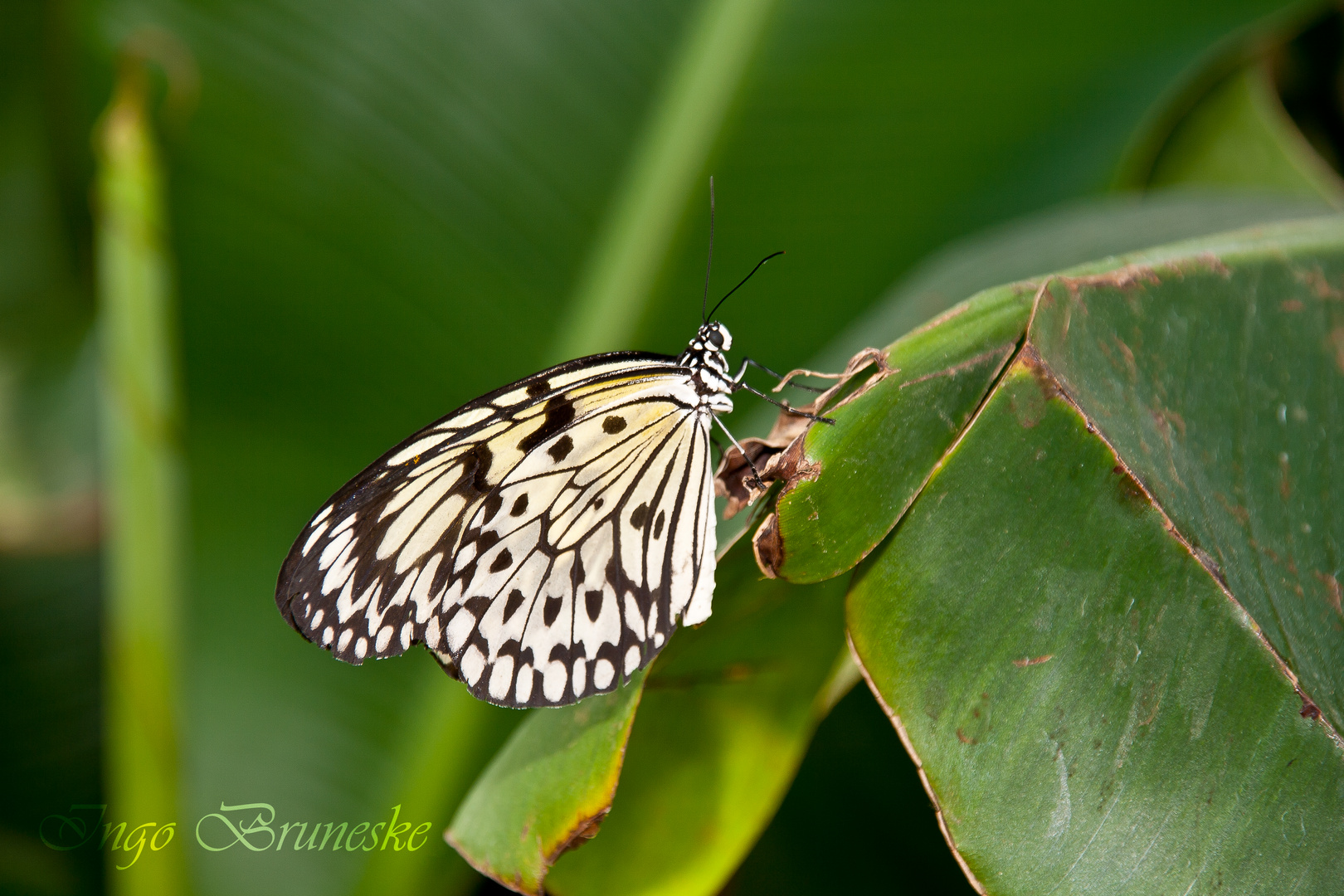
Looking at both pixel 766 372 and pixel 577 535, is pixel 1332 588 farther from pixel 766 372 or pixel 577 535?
pixel 577 535

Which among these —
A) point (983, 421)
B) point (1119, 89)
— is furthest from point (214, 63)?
point (1119, 89)

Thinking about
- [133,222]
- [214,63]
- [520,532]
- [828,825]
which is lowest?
[828,825]

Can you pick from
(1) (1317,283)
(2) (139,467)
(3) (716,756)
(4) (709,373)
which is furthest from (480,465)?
(1) (1317,283)

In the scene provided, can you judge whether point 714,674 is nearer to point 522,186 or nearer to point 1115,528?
point 1115,528

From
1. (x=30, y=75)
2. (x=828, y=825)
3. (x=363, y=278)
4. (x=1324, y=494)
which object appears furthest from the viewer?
(x=30, y=75)

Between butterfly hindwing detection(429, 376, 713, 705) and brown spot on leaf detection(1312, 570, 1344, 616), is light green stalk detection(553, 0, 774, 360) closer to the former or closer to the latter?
butterfly hindwing detection(429, 376, 713, 705)

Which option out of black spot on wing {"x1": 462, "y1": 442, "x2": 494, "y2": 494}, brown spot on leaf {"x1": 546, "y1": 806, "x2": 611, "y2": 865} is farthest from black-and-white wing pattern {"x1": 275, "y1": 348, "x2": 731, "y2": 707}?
brown spot on leaf {"x1": 546, "y1": 806, "x2": 611, "y2": 865}

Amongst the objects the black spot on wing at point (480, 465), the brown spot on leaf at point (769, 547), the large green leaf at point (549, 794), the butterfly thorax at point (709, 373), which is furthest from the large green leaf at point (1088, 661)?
the black spot on wing at point (480, 465)
